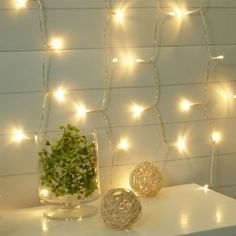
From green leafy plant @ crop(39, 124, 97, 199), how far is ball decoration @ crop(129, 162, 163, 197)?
0.16 meters

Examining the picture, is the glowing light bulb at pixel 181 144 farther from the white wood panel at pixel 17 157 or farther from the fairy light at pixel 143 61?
the white wood panel at pixel 17 157

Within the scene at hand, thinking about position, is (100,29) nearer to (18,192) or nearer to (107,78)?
(107,78)

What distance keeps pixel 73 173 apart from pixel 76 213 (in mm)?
120

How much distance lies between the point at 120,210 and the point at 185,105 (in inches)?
20.3

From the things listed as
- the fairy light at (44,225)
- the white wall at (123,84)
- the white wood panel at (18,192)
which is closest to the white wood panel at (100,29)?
the white wall at (123,84)

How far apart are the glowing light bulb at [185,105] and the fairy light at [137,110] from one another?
0.46 ft

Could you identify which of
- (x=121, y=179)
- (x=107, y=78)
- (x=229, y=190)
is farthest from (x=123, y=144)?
(x=229, y=190)

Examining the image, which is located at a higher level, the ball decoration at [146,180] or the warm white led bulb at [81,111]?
the warm white led bulb at [81,111]

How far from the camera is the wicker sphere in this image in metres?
0.93

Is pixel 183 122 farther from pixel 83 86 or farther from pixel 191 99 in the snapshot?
pixel 83 86

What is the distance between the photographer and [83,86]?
1207mm

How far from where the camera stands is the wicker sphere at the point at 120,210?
929mm

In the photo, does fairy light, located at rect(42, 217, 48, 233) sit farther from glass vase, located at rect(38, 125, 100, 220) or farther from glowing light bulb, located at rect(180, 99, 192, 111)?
A: glowing light bulb, located at rect(180, 99, 192, 111)

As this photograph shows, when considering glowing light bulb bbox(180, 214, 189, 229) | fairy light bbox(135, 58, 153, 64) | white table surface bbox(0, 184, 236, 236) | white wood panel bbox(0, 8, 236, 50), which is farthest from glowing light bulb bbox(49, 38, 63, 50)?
glowing light bulb bbox(180, 214, 189, 229)
